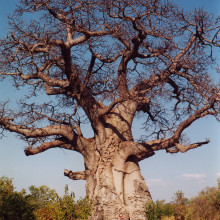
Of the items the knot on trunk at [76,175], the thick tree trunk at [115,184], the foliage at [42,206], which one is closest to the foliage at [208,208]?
the thick tree trunk at [115,184]

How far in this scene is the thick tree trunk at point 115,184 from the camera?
24.5 feet

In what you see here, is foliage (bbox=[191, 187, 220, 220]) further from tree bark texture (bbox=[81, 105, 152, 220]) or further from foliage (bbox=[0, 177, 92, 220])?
foliage (bbox=[0, 177, 92, 220])

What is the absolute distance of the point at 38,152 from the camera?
8.28 m

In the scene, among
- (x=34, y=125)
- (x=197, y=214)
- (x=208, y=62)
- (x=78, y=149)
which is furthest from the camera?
(x=197, y=214)

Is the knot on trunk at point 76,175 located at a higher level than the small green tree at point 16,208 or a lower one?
higher

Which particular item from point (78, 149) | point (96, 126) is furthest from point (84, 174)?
point (96, 126)

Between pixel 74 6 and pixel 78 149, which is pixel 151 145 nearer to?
pixel 78 149

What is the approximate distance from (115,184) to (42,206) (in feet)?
7.14

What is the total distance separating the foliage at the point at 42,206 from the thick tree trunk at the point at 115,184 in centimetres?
64

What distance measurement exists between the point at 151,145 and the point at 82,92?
283 centimetres

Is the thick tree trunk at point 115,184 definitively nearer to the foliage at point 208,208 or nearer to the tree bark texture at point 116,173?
the tree bark texture at point 116,173

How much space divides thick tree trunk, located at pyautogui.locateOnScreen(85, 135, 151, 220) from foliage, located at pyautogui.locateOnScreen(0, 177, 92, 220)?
643mm

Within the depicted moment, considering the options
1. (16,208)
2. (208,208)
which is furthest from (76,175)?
(208,208)

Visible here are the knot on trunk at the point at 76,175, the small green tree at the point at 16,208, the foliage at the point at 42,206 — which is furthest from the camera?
the knot on trunk at the point at 76,175
